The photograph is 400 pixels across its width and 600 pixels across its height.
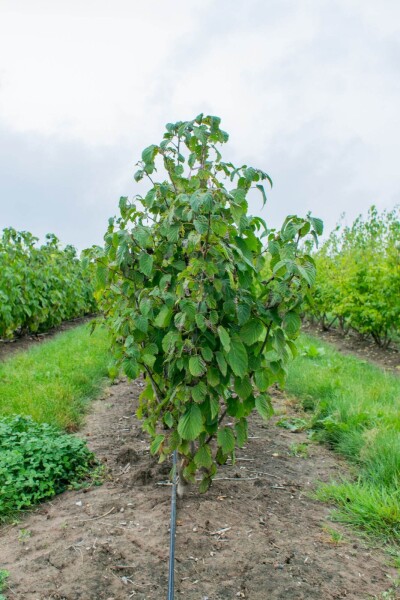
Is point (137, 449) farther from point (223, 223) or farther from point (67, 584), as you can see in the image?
point (223, 223)

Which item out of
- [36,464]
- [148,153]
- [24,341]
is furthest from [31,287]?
[148,153]

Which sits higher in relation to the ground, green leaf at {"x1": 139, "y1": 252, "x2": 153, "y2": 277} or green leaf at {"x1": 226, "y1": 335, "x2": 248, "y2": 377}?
green leaf at {"x1": 139, "y1": 252, "x2": 153, "y2": 277}

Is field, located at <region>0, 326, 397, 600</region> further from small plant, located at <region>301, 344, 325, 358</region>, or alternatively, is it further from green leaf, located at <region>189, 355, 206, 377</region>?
small plant, located at <region>301, 344, 325, 358</region>

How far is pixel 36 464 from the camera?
3.58 m

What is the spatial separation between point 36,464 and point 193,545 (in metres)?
1.33

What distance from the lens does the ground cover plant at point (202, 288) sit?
2619 millimetres

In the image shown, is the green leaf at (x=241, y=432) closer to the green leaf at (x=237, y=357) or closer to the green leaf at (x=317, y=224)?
the green leaf at (x=237, y=357)

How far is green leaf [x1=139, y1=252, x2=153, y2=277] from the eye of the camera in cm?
280

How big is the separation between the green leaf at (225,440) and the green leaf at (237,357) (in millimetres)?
466

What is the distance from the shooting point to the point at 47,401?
5.10m

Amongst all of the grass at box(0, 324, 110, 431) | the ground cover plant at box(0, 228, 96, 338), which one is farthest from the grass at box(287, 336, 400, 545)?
the ground cover plant at box(0, 228, 96, 338)

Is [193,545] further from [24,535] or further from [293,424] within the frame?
[293,424]

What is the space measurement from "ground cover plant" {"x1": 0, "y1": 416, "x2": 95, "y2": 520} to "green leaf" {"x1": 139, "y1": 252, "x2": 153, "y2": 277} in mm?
1617

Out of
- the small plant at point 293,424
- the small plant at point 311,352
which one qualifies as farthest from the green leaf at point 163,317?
the small plant at point 311,352
